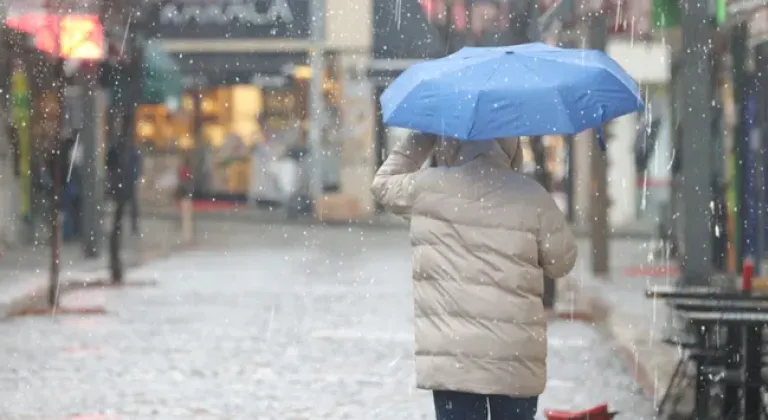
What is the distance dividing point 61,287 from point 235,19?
60.2 feet

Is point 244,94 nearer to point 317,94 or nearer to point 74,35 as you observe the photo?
point 317,94

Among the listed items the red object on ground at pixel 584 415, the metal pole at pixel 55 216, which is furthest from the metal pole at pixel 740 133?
the red object on ground at pixel 584 415

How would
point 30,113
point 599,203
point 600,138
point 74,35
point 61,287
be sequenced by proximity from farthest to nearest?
point 30,113, point 599,203, point 74,35, point 61,287, point 600,138

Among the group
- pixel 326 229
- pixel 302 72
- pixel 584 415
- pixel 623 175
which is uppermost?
pixel 302 72

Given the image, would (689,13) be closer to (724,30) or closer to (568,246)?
(724,30)

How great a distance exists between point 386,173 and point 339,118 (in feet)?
97.8

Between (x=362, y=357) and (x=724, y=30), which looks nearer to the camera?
(x=362, y=357)

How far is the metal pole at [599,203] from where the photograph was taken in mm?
15820

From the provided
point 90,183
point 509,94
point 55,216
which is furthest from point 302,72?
point 509,94

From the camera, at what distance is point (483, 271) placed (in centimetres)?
472

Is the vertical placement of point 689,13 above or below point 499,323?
above

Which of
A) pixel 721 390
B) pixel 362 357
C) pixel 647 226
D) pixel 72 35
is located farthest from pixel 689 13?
pixel 647 226

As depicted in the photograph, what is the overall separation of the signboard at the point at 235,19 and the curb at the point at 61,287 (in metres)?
12.9

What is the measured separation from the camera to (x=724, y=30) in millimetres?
15023
